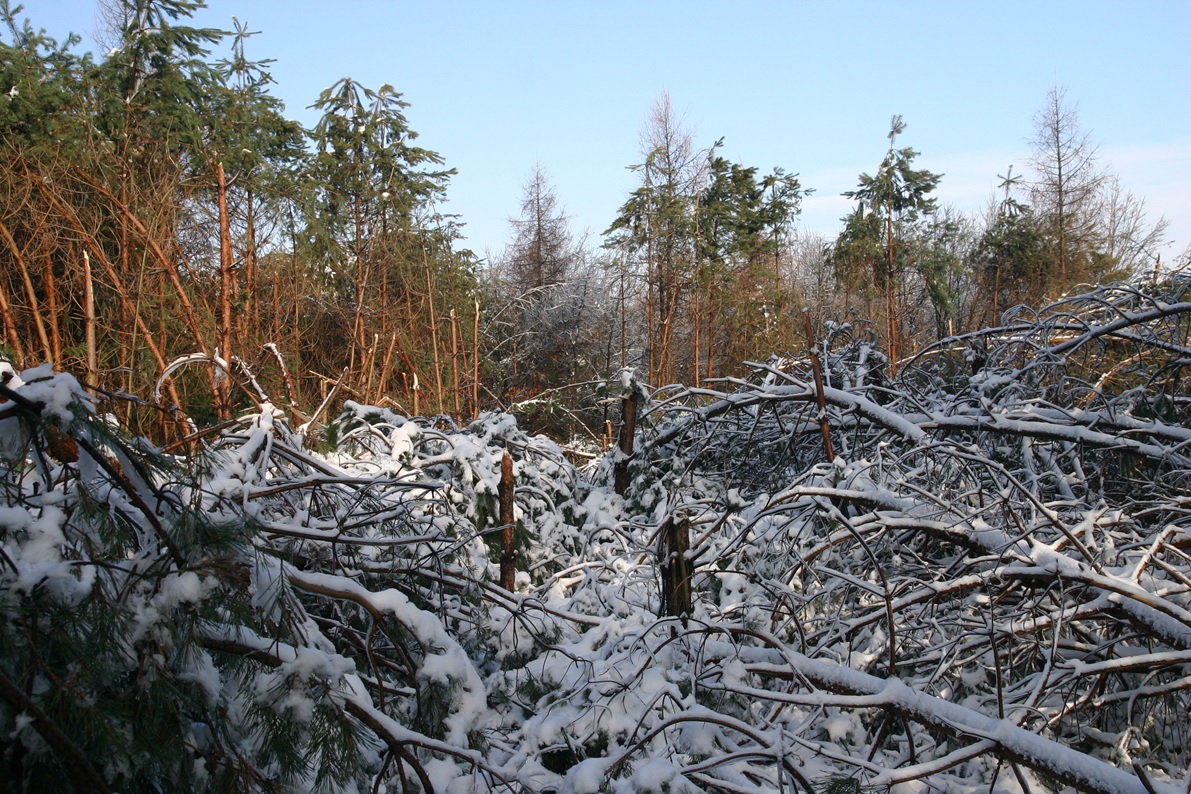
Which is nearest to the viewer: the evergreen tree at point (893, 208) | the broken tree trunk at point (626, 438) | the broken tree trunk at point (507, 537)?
the broken tree trunk at point (507, 537)

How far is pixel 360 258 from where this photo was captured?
430 inches

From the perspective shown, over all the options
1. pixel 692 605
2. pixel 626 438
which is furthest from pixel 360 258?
pixel 692 605

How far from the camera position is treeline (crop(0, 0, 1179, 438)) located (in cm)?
768

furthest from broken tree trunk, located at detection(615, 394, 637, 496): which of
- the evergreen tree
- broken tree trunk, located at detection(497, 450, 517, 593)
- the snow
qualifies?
the evergreen tree

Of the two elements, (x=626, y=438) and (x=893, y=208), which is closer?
(x=626, y=438)

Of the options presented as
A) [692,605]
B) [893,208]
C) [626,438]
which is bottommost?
[692,605]

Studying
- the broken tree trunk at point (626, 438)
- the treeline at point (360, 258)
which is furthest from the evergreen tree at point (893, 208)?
the broken tree trunk at point (626, 438)

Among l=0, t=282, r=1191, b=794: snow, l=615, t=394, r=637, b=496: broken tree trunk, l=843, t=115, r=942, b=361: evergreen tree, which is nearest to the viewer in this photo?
l=0, t=282, r=1191, b=794: snow

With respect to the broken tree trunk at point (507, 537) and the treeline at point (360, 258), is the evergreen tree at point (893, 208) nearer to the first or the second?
the treeline at point (360, 258)

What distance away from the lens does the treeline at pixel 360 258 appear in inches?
302

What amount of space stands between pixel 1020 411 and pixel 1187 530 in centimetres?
104

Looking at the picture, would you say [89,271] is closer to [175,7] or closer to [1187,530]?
[175,7]

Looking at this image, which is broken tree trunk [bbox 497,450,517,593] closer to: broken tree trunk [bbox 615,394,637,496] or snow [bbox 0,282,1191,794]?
snow [bbox 0,282,1191,794]

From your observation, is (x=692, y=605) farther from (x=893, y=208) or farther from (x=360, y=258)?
(x=893, y=208)
